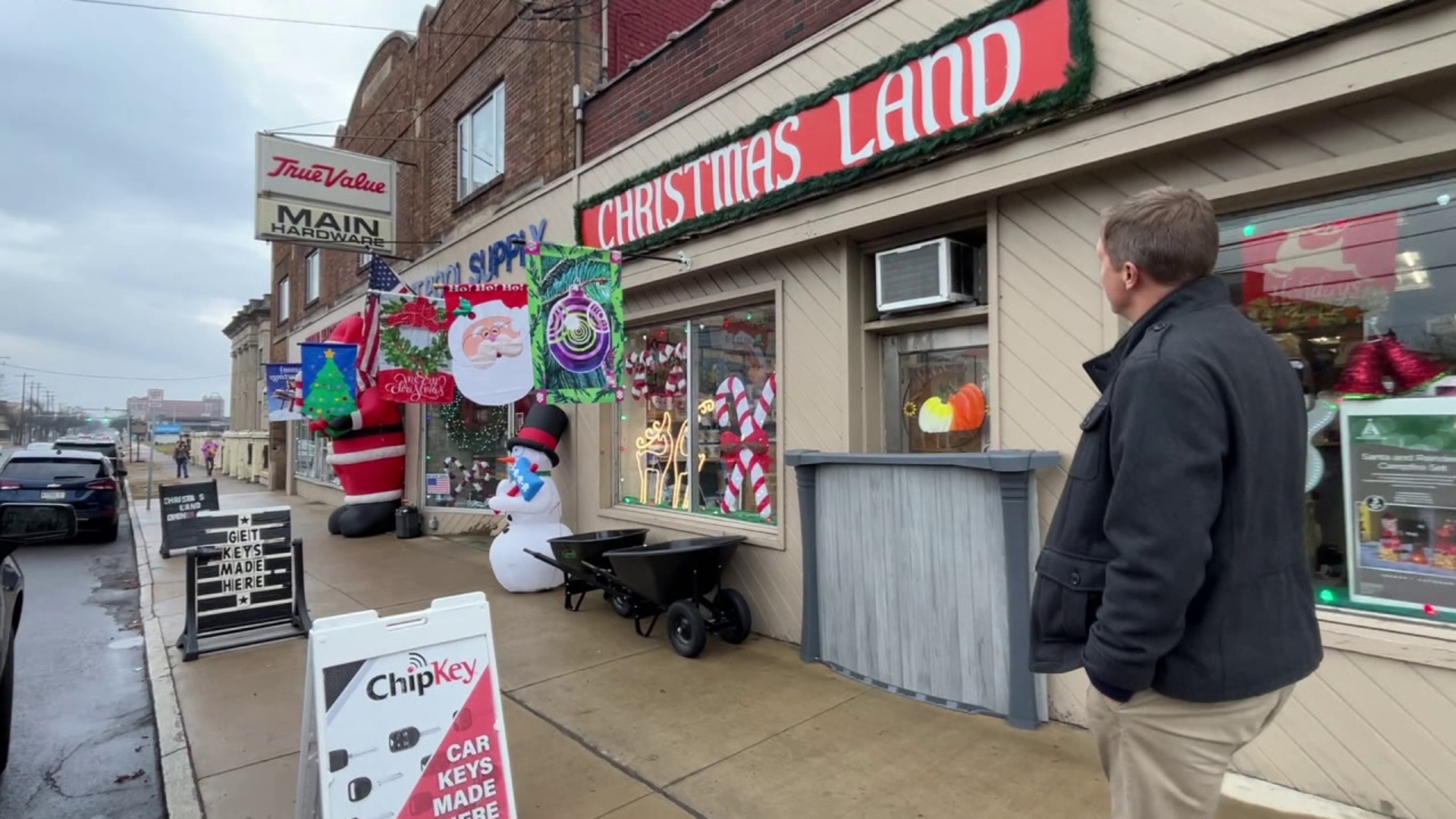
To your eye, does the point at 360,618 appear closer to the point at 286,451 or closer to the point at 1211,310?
the point at 1211,310

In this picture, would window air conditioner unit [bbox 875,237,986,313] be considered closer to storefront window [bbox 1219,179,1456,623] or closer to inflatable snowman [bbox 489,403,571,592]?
storefront window [bbox 1219,179,1456,623]

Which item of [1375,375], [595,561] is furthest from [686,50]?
[1375,375]

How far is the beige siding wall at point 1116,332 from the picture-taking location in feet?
9.80

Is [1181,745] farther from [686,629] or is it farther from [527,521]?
[527,521]

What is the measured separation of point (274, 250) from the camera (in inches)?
868

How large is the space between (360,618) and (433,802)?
0.74 meters

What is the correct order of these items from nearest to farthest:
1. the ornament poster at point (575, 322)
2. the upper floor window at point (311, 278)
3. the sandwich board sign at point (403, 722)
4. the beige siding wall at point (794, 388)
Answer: the sandwich board sign at point (403, 722), the beige siding wall at point (794, 388), the ornament poster at point (575, 322), the upper floor window at point (311, 278)

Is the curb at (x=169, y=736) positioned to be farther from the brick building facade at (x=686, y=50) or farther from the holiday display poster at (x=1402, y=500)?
the brick building facade at (x=686, y=50)

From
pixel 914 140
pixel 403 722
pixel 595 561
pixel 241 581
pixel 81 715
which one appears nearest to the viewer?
pixel 403 722

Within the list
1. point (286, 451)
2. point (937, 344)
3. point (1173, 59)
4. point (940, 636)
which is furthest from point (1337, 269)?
point (286, 451)

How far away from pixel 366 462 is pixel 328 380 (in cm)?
166

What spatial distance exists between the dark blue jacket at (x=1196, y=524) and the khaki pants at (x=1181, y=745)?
6 centimetres

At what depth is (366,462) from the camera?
11.7m

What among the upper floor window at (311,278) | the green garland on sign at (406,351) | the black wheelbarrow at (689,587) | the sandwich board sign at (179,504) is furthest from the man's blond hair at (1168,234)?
the upper floor window at (311,278)
